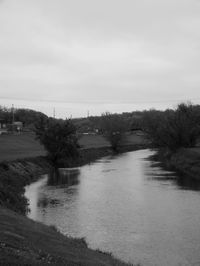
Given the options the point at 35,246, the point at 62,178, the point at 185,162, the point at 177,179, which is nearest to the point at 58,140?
the point at 62,178

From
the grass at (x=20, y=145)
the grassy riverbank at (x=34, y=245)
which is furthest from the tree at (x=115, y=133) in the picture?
the grassy riverbank at (x=34, y=245)

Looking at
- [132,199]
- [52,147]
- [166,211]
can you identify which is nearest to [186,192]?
[132,199]

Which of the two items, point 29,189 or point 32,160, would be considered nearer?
point 29,189

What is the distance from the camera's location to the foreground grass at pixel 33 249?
11.4 metres

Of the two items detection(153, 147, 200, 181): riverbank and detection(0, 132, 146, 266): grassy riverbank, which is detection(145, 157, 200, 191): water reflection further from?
detection(0, 132, 146, 266): grassy riverbank

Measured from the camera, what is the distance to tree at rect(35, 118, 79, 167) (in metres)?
67.5

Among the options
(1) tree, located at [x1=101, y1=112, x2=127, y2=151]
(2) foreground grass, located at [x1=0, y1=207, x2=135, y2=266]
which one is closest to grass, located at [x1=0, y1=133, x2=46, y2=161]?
(1) tree, located at [x1=101, y1=112, x2=127, y2=151]

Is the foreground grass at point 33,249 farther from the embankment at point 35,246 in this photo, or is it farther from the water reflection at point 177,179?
the water reflection at point 177,179

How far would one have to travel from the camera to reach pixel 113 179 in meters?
51.1

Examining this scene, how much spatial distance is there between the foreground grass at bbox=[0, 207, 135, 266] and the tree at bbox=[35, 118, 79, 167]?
46.7 metres

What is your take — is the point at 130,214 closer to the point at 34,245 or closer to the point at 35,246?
the point at 34,245

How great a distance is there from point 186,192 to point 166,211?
31.7 ft

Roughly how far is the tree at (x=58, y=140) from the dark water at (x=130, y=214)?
1661 centimetres

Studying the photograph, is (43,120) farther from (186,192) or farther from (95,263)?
(95,263)
